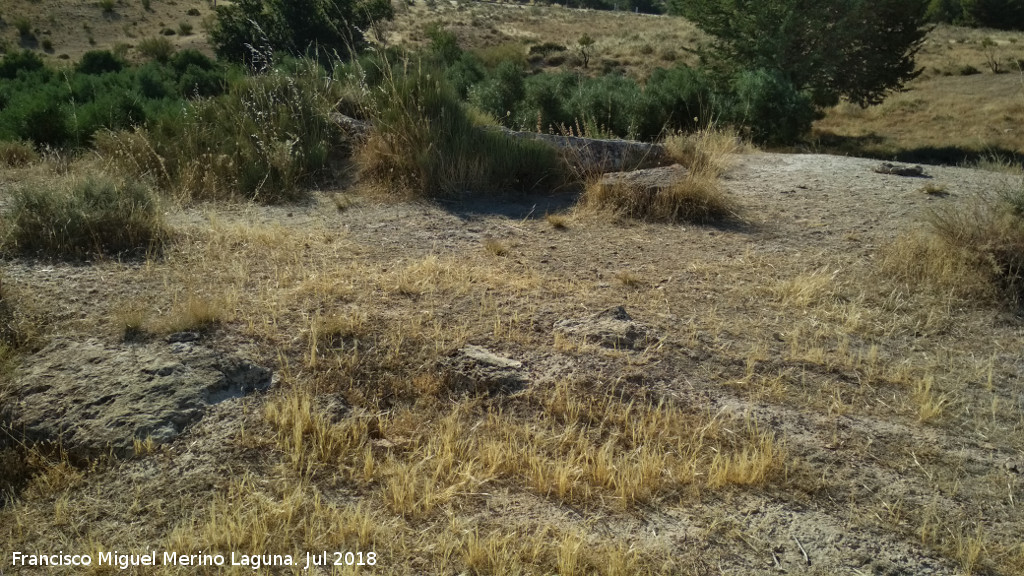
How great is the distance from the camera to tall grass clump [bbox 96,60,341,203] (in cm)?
725

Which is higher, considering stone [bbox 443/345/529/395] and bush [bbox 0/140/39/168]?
stone [bbox 443/345/529/395]

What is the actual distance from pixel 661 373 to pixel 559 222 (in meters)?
2.64

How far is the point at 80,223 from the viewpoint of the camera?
16.9ft

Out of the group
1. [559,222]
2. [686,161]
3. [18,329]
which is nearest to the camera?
[18,329]

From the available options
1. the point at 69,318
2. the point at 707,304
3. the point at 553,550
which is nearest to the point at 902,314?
the point at 707,304

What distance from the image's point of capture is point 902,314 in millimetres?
4785

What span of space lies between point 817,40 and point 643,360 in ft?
51.1

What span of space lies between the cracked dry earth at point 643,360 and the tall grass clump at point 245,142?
616 millimetres

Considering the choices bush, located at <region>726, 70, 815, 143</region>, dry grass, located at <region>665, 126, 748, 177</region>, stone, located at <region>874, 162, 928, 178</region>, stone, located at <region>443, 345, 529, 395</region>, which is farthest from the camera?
bush, located at <region>726, 70, 815, 143</region>

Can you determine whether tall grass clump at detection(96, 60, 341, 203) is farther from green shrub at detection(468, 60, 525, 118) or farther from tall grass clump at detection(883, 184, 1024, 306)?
tall grass clump at detection(883, 184, 1024, 306)

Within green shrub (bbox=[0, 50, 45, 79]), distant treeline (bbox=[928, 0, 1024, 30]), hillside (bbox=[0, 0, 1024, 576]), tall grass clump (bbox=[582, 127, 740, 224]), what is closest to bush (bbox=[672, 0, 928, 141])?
tall grass clump (bbox=[582, 127, 740, 224])

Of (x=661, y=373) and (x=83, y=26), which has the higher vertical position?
(x=661, y=373)

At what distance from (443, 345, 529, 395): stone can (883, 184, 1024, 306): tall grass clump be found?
3.01 m

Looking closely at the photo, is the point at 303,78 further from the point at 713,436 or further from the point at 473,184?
the point at 713,436
